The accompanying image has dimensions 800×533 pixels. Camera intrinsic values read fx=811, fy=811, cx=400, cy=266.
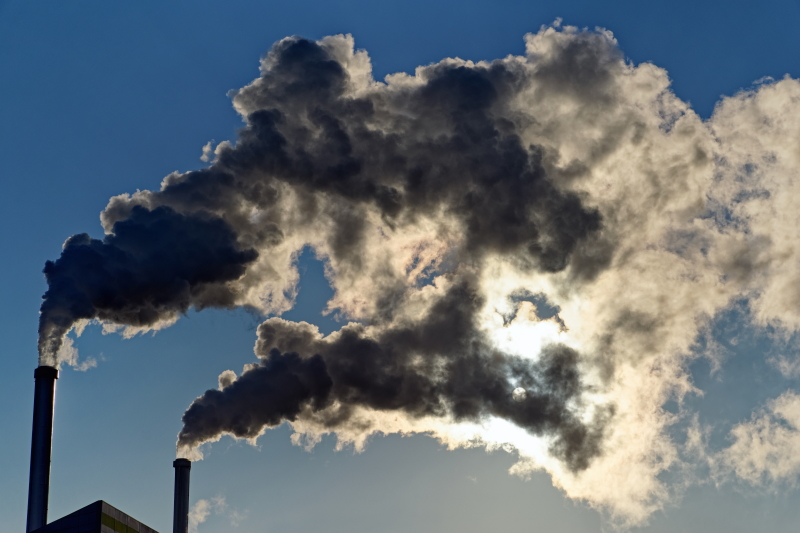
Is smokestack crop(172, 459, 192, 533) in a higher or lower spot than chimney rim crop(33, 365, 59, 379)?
lower

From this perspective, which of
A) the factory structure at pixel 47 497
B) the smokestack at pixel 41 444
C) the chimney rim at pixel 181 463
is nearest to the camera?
the factory structure at pixel 47 497

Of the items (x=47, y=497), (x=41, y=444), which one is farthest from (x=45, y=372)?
(x=47, y=497)

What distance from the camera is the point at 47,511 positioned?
32.9 meters

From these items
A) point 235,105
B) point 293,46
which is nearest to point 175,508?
point 235,105

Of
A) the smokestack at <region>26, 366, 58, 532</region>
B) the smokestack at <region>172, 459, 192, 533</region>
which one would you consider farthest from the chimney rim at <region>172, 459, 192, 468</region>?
the smokestack at <region>26, 366, 58, 532</region>

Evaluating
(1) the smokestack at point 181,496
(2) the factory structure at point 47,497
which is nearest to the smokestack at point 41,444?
(2) the factory structure at point 47,497

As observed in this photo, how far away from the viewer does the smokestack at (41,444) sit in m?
32.6

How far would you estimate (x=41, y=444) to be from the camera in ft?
111

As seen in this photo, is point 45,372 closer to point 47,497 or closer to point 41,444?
point 41,444

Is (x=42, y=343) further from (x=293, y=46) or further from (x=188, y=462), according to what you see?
(x=293, y=46)

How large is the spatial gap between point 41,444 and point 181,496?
7.94 m

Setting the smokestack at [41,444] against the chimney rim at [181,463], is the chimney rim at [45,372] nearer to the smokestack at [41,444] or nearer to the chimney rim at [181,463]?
the smokestack at [41,444]

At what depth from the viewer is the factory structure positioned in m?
28.0

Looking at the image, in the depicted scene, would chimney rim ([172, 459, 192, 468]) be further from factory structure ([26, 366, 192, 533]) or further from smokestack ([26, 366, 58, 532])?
smokestack ([26, 366, 58, 532])
